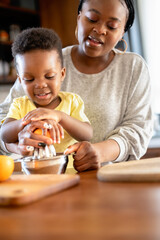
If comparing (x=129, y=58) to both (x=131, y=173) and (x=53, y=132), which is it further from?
(x=131, y=173)

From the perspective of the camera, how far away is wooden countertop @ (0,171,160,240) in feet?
1.53

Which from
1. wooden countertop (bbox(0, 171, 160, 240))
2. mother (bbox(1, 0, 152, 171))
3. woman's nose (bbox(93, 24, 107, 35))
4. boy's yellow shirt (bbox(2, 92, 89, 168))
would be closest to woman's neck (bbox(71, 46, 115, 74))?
mother (bbox(1, 0, 152, 171))

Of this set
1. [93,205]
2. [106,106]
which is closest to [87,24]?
[106,106]

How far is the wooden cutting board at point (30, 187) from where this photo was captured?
2.23ft

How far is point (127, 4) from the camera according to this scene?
1649 mm

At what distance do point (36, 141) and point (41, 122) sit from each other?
0.06 metres

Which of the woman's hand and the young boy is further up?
the young boy

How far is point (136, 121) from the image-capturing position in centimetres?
166

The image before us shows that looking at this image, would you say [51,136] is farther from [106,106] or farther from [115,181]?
[106,106]

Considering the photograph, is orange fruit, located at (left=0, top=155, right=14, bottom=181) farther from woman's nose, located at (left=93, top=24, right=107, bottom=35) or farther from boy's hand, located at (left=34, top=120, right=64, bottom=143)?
woman's nose, located at (left=93, top=24, right=107, bottom=35)

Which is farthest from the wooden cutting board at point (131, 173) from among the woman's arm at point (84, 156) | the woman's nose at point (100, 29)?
the woman's nose at point (100, 29)

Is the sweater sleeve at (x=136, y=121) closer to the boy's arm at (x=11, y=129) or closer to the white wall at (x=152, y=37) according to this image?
the boy's arm at (x=11, y=129)

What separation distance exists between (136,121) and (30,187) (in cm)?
98

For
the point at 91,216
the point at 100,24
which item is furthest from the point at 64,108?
the point at 91,216
